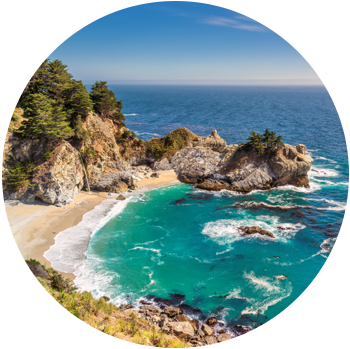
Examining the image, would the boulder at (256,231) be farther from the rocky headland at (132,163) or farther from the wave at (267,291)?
the rocky headland at (132,163)

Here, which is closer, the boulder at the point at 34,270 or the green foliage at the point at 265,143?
the boulder at the point at 34,270

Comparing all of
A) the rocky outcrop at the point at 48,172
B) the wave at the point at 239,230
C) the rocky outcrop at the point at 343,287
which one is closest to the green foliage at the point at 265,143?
the wave at the point at 239,230

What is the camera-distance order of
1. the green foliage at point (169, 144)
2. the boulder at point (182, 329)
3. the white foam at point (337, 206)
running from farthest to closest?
the green foliage at point (169, 144)
the white foam at point (337, 206)
the boulder at point (182, 329)

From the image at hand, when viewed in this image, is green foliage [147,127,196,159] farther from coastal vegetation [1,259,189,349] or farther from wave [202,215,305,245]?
coastal vegetation [1,259,189,349]

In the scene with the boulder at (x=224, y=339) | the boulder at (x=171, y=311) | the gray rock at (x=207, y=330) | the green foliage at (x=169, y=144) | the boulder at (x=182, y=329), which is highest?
the green foliage at (x=169, y=144)

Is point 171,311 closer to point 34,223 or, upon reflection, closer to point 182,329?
point 182,329

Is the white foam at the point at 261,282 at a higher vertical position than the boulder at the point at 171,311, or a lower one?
higher

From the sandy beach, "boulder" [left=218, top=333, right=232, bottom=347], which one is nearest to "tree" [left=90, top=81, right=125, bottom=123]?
the sandy beach

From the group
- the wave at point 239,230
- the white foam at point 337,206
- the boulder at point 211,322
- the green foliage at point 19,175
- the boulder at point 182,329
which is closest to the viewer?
the boulder at point 182,329
